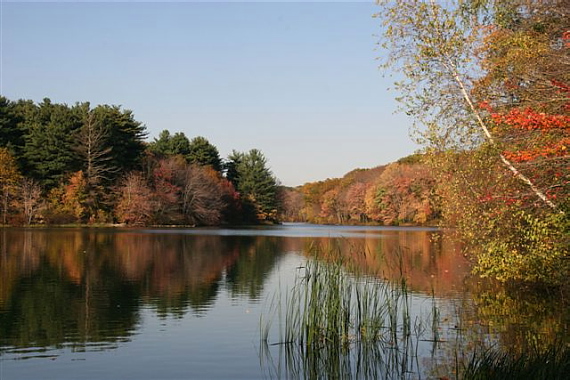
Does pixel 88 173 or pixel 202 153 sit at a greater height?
pixel 202 153

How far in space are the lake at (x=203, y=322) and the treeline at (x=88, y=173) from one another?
3705cm

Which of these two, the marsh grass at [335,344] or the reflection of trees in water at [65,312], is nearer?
the marsh grass at [335,344]

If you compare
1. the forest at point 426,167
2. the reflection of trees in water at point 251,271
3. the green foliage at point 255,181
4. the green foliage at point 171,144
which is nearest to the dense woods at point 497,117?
the forest at point 426,167

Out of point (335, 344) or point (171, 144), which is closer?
point (335, 344)

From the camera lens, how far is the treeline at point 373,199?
8544 centimetres

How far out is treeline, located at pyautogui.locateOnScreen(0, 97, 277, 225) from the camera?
59.8m

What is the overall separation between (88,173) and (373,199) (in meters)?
47.7

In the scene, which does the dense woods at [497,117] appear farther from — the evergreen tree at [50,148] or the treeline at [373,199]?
the evergreen tree at [50,148]

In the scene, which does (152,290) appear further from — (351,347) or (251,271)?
(351,347)

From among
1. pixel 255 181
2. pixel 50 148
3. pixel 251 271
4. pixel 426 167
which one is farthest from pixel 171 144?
pixel 426 167

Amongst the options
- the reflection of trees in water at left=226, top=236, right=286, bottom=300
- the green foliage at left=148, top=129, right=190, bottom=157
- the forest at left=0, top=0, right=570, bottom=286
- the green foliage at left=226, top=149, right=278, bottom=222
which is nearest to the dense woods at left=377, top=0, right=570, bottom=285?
the forest at left=0, top=0, right=570, bottom=286

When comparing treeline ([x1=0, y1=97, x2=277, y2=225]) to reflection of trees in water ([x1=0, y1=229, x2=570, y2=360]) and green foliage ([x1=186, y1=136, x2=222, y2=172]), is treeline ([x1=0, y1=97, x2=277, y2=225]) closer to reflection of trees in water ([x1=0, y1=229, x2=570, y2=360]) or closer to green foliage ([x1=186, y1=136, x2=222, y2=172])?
green foliage ([x1=186, y1=136, x2=222, y2=172])

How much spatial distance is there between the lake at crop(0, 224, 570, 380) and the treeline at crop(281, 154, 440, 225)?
141 feet

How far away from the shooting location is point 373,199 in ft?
319
